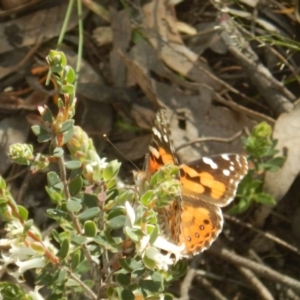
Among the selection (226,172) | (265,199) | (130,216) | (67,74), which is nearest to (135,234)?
(130,216)

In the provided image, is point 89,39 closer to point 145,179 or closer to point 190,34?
point 190,34

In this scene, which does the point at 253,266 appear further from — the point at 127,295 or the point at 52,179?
the point at 52,179

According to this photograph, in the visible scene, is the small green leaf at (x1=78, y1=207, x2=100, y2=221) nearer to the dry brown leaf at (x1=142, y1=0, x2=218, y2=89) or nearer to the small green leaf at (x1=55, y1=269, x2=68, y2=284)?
the small green leaf at (x1=55, y1=269, x2=68, y2=284)

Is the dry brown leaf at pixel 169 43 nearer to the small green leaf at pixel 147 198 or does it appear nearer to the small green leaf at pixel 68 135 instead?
the small green leaf at pixel 68 135

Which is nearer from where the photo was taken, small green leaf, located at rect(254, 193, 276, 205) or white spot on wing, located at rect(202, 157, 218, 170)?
white spot on wing, located at rect(202, 157, 218, 170)

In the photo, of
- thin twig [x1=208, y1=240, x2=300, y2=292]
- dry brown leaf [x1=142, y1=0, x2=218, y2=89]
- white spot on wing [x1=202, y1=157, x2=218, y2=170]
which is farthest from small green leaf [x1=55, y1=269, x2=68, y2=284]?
dry brown leaf [x1=142, y1=0, x2=218, y2=89]

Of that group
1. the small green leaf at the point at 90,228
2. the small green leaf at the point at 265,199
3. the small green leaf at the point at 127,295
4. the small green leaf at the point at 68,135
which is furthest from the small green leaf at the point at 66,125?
the small green leaf at the point at 265,199
